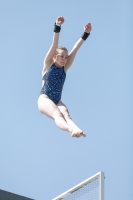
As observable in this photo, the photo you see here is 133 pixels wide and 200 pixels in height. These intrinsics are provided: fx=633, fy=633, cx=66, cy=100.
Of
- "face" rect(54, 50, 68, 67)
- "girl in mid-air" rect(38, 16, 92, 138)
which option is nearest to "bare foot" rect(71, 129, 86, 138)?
"girl in mid-air" rect(38, 16, 92, 138)

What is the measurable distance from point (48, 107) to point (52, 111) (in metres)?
0.16

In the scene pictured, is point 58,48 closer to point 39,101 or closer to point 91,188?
point 39,101

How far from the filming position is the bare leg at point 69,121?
33.8 feet

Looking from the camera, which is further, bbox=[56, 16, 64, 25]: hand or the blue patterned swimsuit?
the blue patterned swimsuit

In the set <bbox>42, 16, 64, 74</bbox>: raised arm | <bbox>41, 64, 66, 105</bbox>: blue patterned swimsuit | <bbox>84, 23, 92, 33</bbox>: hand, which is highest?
<bbox>84, 23, 92, 33</bbox>: hand

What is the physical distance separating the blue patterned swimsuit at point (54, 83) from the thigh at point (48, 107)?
0.28 metres

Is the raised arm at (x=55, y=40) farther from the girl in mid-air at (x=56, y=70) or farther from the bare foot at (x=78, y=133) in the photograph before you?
the bare foot at (x=78, y=133)

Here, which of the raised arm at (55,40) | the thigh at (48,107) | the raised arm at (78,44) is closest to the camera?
the thigh at (48,107)

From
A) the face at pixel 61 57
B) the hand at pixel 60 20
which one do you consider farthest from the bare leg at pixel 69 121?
the hand at pixel 60 20

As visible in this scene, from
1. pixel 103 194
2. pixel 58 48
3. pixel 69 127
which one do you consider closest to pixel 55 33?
pixel 58 48

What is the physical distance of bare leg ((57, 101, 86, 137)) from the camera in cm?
1029

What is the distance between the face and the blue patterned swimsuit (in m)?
0.13

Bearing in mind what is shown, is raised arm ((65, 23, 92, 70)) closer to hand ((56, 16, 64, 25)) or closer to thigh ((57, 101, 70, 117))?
hand ((56, 16, 64, 25))

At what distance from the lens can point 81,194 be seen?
11.5 metres
